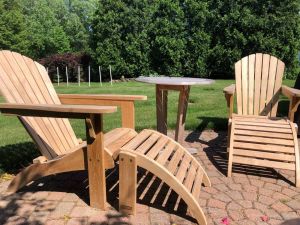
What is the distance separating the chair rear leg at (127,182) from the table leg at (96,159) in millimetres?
158

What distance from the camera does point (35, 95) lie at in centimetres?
325

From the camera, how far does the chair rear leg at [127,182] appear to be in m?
2.53

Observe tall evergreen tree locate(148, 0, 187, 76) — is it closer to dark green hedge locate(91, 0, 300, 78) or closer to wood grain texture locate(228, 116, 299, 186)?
dark green hedge locate(91, 0, 300, 78)

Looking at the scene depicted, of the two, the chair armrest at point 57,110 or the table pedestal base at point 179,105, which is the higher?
the chair armrest at point 57,110

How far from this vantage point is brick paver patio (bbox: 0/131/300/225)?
2529 mm

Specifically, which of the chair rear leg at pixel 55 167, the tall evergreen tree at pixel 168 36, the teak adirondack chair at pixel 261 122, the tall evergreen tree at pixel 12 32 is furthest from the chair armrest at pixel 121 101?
the tall evergreen tree at pixel 12 32

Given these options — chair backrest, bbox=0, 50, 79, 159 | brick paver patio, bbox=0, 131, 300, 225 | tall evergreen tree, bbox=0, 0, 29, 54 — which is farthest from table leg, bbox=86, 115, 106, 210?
tall evergreen tree, bbox=0, 0, 29, 54

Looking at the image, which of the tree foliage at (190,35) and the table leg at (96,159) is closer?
the table leg at (96,159)

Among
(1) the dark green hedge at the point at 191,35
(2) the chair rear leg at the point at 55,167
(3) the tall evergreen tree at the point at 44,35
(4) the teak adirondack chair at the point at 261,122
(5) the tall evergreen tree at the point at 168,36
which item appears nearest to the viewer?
(2) the chair rear leg at the point at 55,167

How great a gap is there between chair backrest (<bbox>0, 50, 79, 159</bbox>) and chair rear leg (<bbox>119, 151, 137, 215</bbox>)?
0.76 metres

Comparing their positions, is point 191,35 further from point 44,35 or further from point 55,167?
point 44,35

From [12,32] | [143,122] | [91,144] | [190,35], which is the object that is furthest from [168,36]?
[91,144]

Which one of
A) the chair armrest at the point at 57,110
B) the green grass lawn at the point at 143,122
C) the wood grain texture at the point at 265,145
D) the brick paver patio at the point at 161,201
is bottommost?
the green grass lawn at the point at 143,122

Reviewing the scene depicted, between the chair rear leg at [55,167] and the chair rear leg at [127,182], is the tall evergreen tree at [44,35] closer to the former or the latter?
the chair rear leg at [55,167]
